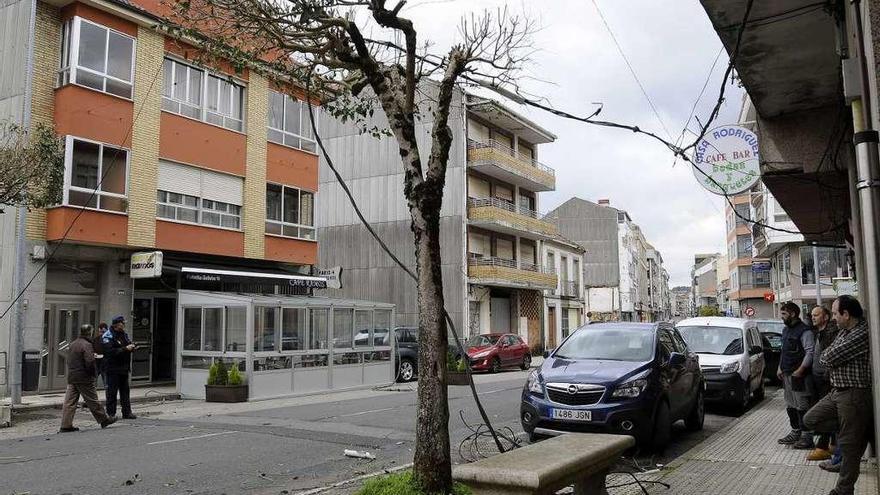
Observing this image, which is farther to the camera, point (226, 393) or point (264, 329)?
point (264, 329)

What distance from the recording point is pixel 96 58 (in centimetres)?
1836

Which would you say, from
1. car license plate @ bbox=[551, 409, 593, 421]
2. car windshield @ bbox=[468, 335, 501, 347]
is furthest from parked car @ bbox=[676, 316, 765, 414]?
car windshield @ bbox=[468, 335, 501, 347]

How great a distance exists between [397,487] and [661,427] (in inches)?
194

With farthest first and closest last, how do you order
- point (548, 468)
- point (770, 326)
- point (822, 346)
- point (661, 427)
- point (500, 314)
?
point (500, 314)
point (770, 326)
point (661, 427)
point (822, 346)
point (548, 468)

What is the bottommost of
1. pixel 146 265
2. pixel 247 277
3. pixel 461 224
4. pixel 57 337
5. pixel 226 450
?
pixel 226 450

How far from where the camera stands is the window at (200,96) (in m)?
20.5

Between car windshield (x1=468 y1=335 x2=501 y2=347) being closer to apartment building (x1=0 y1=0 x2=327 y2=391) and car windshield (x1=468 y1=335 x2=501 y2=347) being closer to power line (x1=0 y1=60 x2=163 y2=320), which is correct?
apartment building (x1=0 y1=0 x2=327 y2=391)

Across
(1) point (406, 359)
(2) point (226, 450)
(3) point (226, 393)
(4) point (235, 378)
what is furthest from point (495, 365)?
(2) point (226, 450)

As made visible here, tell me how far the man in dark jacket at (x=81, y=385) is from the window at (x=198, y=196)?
320 inches

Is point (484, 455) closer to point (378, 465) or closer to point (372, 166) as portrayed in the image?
point (378, 465)

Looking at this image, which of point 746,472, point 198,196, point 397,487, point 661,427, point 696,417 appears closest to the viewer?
point 397,487

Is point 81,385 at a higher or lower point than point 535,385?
lower

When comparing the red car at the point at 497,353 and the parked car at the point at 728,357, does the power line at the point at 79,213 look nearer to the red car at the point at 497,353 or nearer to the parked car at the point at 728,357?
the red car at the point at 497,353

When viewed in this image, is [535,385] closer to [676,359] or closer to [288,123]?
[676,359]
